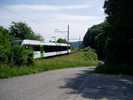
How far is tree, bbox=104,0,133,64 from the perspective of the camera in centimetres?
2794

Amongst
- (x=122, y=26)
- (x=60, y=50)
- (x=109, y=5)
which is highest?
(x=109, y=5)

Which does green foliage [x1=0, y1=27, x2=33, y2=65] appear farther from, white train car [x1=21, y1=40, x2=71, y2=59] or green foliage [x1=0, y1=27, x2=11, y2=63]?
white train car [x1=21, y1=40, x2=71, y2=59]

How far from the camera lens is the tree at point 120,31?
91.7 feet

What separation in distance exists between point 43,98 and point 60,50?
163ft

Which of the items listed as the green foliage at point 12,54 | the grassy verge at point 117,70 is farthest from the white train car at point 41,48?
the grassy verge at point 117,70

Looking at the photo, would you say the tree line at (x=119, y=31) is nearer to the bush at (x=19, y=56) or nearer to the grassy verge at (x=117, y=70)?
the grassy verge at (x=117, y=70)

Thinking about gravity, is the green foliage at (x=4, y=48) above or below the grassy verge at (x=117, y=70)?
above

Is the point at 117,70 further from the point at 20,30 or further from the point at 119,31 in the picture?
the point at 20,30

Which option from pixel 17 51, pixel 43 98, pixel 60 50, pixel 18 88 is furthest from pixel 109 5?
pixel 60 50

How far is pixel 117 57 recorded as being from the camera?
33750 mm

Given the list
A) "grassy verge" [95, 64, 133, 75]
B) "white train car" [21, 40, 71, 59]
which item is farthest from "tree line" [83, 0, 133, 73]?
"white train car" [21, 40, 71, 59]

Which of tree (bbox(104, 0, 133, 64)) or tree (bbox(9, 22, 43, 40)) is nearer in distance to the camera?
tree (bbox(104, 0, 133, 64))

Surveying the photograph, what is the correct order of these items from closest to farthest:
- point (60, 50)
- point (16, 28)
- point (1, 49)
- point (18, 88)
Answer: point (18, 88) → point (1, 49) → point (60, 50) → point (16, 28)

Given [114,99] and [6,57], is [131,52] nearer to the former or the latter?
[6,57]
